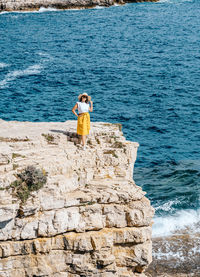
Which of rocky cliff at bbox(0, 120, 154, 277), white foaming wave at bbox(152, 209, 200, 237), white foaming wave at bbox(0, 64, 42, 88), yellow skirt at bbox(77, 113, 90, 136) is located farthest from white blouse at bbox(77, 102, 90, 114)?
white foaming wave at bbox(0, 64, 42, 88)

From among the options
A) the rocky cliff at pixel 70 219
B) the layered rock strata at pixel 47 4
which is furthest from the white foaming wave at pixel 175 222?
the layered rock strata at pixel 47 4

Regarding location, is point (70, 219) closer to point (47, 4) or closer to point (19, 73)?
point (19, 73)

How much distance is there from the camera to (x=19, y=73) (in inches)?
2021

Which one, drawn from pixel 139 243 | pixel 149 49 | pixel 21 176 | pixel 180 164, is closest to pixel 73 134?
pixel 21 176

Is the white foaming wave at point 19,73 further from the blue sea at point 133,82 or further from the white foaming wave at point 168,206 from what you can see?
the white foaming wave at point 168,206

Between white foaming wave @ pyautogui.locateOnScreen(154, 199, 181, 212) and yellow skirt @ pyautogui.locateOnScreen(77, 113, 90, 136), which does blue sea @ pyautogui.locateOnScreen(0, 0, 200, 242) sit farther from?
yellow skirt @ pyautogui.locateOnScreen(77, 113, 90, 136)

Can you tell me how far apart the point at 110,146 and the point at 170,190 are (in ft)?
38.5

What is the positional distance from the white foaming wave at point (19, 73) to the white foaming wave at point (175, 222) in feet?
92.6

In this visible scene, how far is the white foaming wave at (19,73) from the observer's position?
4897 cm

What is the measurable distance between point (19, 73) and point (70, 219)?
38814 millimetres

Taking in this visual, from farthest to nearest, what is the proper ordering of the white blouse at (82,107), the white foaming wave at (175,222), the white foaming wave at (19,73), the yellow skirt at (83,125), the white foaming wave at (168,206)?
the white foaming wave at (19,73) < the white foaming wave at (168,206) < the white foaming wave at (175,222) < the white blouse at (82,107) < the yellow skirt at (83,125)

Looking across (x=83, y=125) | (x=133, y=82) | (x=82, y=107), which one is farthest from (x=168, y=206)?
(x=133, y=82)

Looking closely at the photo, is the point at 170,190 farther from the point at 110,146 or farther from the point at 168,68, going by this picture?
the point at 168,68

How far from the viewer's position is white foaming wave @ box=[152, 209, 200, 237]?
2400 cm
